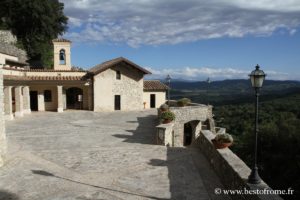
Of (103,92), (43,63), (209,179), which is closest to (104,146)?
(209,179)

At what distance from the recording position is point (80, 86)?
31984mm

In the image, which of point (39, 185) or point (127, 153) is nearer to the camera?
point (39, 185)

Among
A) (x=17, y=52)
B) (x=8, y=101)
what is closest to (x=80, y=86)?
(x=8, y=101)

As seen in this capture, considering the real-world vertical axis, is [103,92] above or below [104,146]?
above

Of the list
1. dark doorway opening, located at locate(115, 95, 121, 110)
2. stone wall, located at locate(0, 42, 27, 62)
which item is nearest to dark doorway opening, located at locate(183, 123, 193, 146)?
dark doorway opening, located at locate(115, 95, 121, 110)

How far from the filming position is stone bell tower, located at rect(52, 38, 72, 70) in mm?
31703

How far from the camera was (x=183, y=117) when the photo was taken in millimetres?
23969

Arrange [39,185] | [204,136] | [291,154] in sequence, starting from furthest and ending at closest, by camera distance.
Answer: [291,154]
[204,136]
[39,185]

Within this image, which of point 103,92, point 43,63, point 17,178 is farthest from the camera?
point 43,63

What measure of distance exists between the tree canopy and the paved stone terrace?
27268 millimetres

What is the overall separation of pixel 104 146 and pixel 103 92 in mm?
16044

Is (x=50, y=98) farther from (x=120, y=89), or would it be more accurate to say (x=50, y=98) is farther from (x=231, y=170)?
(x=231, y=170)

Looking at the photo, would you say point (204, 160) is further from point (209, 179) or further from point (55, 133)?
point (55, 133)

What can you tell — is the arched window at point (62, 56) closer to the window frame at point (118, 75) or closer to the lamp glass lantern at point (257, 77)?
the window frame at point (118, 75)
